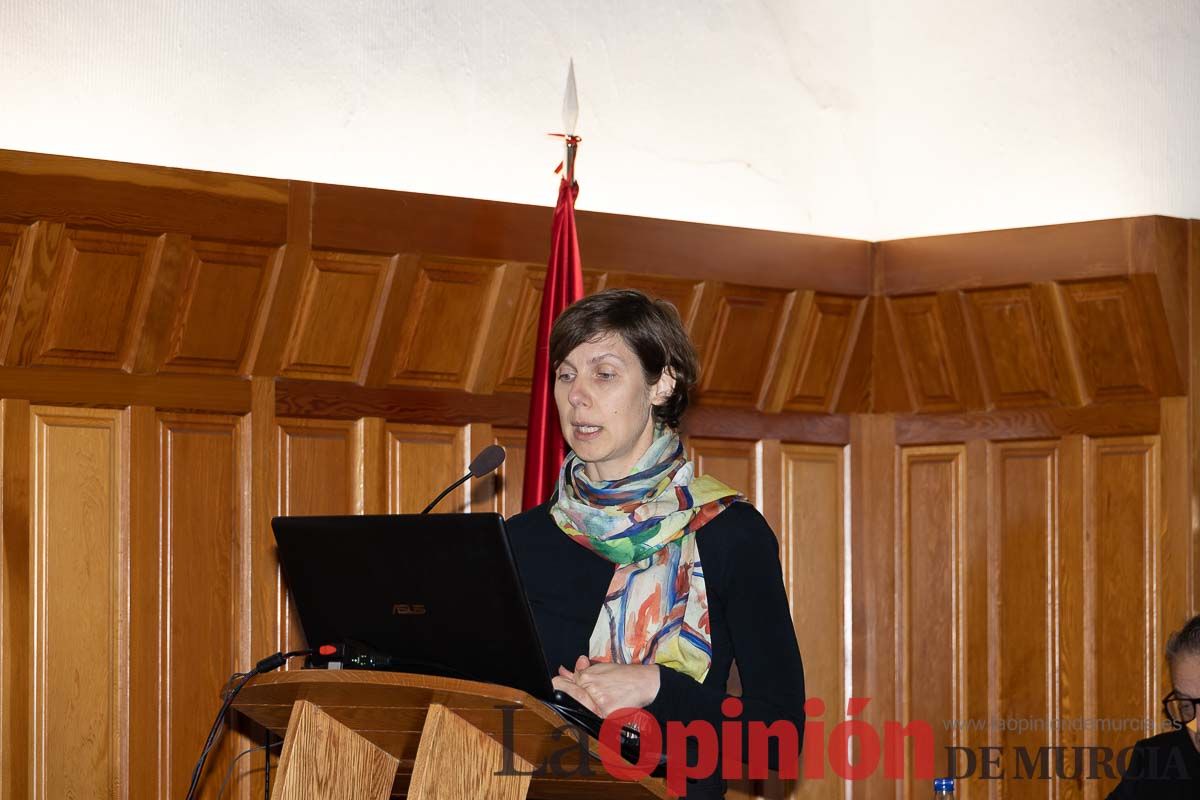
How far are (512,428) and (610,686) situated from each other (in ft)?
7.61

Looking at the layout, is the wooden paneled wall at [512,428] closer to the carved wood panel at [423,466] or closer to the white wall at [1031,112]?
the carved wood panel at [423,466]

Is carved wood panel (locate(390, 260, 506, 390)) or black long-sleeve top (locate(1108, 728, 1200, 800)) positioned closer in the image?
black long-sleeve top (locate(1108, 728, 1200, 800))

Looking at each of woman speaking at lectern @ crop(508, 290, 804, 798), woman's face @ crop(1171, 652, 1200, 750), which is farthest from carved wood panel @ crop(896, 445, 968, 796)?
woman speaking at lectern @ crop(508, 290, 804, 798)

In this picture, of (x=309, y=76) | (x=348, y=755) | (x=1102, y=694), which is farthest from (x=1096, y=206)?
(x=348, y=755)

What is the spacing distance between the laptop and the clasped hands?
0.10 meters

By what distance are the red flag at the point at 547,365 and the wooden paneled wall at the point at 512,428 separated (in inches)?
11.5

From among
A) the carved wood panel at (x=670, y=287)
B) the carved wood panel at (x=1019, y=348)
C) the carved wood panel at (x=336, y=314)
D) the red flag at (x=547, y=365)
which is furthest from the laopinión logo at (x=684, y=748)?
the carved wood panel at (x=1019, y=348)

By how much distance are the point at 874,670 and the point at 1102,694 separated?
729mm

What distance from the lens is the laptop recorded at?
2061mm

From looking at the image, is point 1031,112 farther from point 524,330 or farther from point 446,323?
point 446,323

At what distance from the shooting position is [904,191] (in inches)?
201

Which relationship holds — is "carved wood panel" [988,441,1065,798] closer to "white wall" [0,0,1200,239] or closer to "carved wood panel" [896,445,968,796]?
"carved wood panel" [896,445,968,796]

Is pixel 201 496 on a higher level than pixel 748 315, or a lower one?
lower

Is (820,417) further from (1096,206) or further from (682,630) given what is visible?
(682,630)
